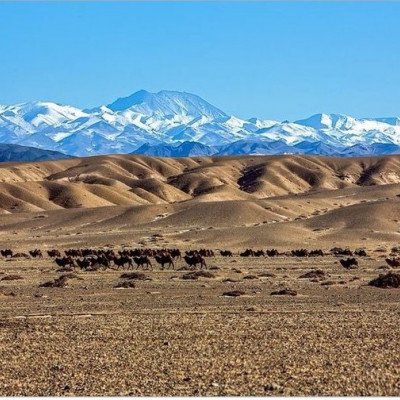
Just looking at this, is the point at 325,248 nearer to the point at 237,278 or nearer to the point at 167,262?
the point at 167,262

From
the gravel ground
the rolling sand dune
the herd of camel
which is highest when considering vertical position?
the rolling sand dune

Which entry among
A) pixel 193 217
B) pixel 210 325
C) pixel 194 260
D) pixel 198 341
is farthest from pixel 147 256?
pixel 198 341

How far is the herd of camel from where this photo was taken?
54125 millimetres

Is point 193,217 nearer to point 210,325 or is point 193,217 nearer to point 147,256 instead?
point 147,256

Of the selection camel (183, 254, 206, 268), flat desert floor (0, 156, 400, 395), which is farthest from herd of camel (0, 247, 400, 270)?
flat desert floor (0, 156, 400, 395)

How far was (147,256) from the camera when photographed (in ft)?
206

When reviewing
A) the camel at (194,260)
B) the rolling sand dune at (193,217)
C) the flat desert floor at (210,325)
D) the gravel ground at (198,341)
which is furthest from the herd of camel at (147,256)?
the gravel ground at (198,341)

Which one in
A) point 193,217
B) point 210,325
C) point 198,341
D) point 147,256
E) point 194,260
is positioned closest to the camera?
point 198,341

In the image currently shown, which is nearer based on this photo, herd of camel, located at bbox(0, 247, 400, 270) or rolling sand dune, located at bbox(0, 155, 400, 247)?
herd of camel, located at bbox(0, 247, 400, 270)

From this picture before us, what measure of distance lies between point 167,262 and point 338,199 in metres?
75.2

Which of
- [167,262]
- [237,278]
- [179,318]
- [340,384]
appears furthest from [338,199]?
[340,384]

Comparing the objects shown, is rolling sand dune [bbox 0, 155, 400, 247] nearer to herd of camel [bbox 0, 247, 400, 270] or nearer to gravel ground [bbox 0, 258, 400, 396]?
herd of camel [bbox 0, 247, 400, 270]

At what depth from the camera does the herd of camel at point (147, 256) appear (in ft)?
178

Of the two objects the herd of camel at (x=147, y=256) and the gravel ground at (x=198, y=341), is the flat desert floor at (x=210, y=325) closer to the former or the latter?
the gravel ground at (x=198, y=341)
